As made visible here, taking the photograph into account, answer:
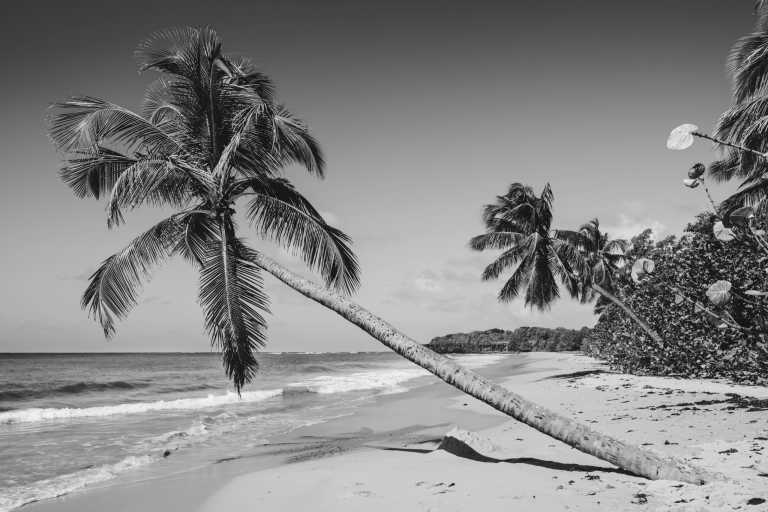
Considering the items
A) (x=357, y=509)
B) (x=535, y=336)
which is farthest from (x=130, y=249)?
(x=535, y=336)

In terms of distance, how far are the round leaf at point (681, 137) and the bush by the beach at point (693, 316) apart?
145cm

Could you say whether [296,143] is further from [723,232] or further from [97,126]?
[723,232]

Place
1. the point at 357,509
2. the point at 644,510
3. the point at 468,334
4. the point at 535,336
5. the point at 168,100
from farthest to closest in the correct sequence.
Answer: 1. the point at 468,334
2. the point at 535,336
3. the point at 168,100
4. the point at 357,509
5. the point at 644,510

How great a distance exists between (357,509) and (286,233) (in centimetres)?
457

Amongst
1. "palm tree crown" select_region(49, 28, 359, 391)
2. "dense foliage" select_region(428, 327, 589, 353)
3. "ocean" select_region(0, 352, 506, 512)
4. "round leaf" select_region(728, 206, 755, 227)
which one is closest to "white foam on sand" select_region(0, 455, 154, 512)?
"ocean" select_region(0, 352, 506, 512)

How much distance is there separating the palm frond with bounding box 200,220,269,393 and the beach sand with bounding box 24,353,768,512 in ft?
5.40

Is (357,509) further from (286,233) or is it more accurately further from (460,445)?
(286,233)

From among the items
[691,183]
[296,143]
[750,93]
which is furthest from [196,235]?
[750,93]

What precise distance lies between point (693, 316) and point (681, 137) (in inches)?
392

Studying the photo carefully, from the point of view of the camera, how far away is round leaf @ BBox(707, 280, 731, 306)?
2.04 metres

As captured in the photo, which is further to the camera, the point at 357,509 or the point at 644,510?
the point at 357,509

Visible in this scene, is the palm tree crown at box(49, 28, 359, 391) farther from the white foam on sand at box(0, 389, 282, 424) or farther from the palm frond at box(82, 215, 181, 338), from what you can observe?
the white foam on sand at box(0, 389, 282, 424)

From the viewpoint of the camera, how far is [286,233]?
782 centimetres

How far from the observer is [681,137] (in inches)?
74.7
